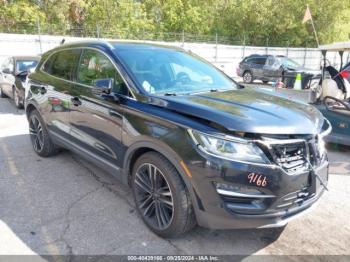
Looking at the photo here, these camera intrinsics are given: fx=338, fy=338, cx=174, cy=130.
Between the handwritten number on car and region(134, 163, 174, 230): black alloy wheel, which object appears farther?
region(134, 163, 174, 230): black alloy wheel

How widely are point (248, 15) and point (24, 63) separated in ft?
93.3

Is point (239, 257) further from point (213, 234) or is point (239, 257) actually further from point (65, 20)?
point (65, 20)

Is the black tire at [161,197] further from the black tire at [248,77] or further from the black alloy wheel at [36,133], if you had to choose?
the black tire at [248,77]

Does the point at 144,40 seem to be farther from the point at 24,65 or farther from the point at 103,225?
the point at 103,225

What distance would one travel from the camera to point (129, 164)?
3469 millimetres

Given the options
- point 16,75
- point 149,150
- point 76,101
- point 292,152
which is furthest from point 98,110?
point 16,75

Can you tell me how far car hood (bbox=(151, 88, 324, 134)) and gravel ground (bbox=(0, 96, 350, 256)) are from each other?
3.73 feet

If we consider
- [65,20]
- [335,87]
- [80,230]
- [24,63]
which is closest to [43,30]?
[65,20]

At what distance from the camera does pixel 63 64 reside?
478 cm

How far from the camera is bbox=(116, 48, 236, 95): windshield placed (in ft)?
11.6

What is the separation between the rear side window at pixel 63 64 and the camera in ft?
14.6

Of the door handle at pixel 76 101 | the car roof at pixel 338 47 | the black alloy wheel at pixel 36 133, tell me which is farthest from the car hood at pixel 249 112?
the car roof at pixel 338 47

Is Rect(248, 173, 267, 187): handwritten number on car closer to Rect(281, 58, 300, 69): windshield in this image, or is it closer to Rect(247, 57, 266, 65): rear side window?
Rect(281, 58, 300, 69): windshield

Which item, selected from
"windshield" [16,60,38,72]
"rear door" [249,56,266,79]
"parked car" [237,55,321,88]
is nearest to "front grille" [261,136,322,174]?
"windshield" [16,60,38,72]
